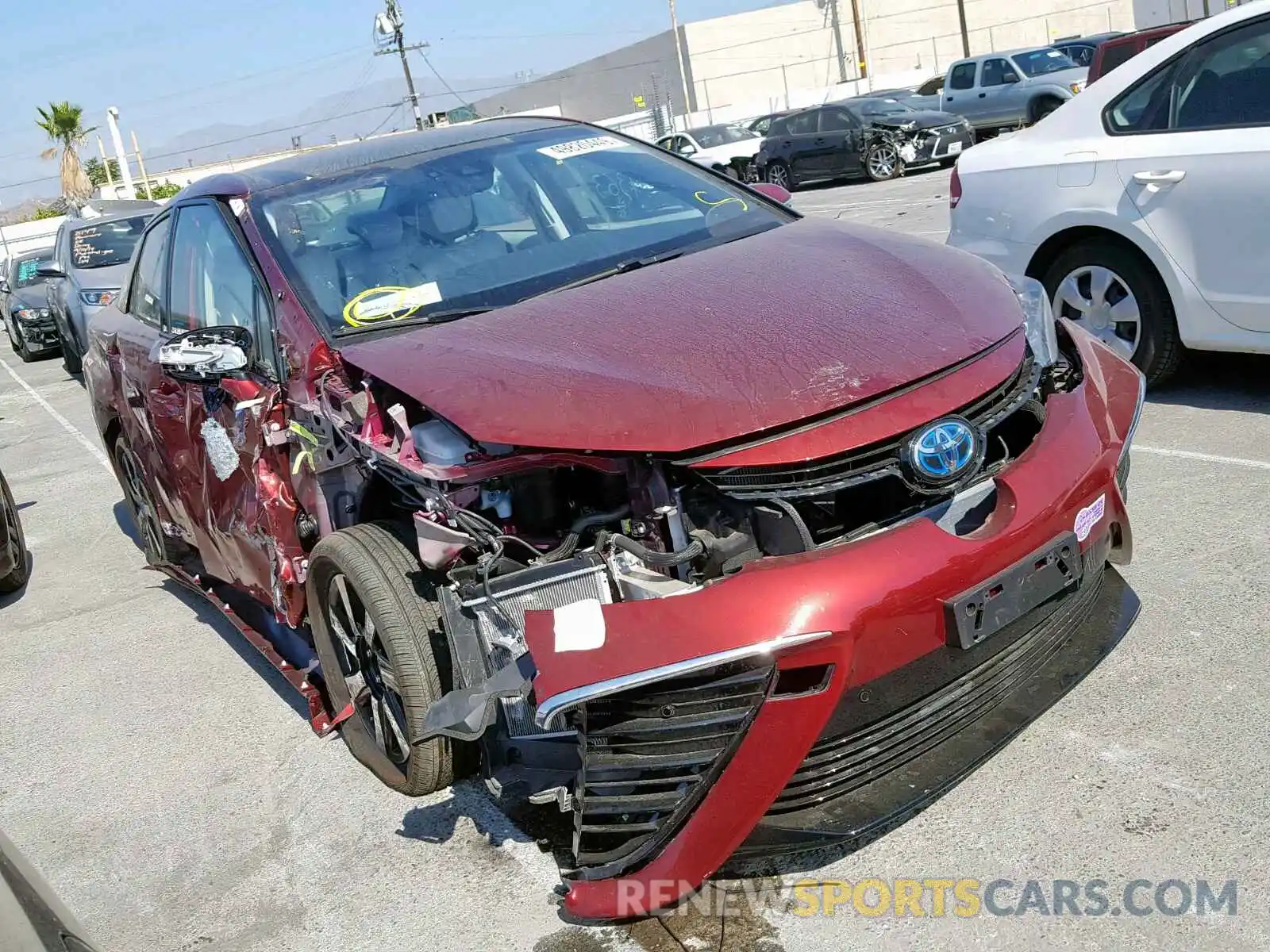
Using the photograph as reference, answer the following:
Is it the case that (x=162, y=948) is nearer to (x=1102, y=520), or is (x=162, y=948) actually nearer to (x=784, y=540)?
(x=784, y=540)

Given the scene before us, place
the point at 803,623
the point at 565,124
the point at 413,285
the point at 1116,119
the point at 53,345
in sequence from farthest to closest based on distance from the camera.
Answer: the point at 53,345 < the point at 1116,119 < the point at 565,124 < the point at 413,285 < the point at 803,623

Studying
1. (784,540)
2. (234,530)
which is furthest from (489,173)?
(784,540)

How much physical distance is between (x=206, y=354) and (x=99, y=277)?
10817 mm

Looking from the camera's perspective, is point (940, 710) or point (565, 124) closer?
point (940, 710)

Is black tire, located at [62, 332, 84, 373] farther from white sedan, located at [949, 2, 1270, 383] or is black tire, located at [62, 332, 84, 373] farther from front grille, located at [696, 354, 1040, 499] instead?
front grille, located at [696, 354, 1040, 499]

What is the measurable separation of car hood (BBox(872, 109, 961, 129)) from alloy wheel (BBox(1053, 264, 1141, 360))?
1536 centimetres

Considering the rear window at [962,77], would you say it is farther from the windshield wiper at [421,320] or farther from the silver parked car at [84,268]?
the windshield wiper at [421,320]

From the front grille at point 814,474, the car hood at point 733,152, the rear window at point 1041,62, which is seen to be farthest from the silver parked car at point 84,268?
the rear window at point 1041,62

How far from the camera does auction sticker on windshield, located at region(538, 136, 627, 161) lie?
437 cm

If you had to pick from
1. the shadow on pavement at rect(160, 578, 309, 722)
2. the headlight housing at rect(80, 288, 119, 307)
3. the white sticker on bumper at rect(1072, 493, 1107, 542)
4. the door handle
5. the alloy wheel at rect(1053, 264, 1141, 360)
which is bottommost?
the shadow on pavement at rect(160, 578, 309, 722)

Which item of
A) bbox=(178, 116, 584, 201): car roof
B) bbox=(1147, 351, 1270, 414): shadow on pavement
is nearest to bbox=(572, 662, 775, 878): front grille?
bbox=(178, 116, 584, 201): car roof

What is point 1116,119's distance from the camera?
5465 mm

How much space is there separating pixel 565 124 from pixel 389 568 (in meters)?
2.23

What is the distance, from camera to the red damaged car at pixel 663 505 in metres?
2.46
